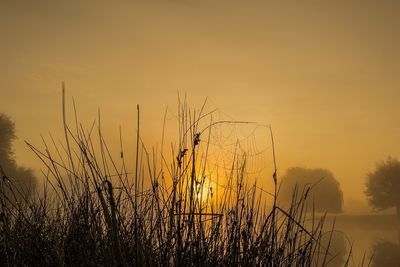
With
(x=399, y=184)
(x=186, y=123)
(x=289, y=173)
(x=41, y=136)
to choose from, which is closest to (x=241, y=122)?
(x=186, y=123)

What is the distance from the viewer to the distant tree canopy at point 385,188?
57250 mm

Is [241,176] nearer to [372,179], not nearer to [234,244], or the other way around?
[234,244]

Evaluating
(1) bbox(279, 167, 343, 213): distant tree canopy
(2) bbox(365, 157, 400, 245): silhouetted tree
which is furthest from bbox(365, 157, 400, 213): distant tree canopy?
(1) bbox(279, 167, 343, 213): distant tree canopy

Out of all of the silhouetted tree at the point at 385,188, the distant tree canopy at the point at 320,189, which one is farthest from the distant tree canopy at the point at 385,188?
the distant tree canopy at the point at 320,189

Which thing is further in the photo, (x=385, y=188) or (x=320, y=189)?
(x=320, y=189)

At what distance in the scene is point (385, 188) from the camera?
57.8 metres

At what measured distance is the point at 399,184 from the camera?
188 feet

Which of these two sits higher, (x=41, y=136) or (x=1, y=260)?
(x=41, y=136)

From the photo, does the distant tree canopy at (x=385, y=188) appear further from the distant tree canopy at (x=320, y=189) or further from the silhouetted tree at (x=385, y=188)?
the distant tree canopy at (x=320, y=189)

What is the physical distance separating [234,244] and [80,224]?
1180mm

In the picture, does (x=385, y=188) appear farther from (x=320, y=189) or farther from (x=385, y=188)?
(x=320, y=189)

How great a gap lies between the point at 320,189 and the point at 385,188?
18200 mm

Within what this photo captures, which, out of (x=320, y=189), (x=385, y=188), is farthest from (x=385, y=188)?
(x=320, y=189)

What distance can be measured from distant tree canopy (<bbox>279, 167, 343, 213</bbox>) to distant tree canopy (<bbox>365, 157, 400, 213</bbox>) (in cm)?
956
